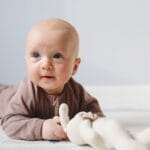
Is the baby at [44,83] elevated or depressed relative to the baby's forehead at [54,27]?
depressed

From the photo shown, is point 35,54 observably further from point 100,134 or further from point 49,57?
point 100,134

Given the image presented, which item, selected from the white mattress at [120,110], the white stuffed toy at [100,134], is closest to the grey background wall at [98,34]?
the white mattress at [120,110]

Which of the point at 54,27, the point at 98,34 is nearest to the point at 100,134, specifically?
the point at 54,27

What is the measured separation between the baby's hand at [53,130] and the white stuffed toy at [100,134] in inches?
0.5

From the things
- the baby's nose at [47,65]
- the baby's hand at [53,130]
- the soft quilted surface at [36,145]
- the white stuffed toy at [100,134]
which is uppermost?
the baby's nose at [47,65]

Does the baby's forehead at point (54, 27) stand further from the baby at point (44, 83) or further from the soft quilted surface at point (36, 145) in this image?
the soft quilted surface at point (36, 145)

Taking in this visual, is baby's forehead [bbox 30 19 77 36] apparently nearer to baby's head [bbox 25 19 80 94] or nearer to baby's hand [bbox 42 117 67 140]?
baby's head [bbox 25 19 80 94]

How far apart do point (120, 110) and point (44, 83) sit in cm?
46

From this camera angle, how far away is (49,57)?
2.61 feet

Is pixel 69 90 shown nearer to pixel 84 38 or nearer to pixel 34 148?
pixel 34 148

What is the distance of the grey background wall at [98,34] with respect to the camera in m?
1.52

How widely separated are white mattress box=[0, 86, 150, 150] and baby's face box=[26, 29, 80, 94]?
114 millimetres

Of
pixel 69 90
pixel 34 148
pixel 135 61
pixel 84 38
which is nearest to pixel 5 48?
pixel 84 38

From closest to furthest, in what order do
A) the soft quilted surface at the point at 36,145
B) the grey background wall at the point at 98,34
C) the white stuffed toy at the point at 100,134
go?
the white stuffed toy at the point at 100,134, the soft quilted surface at the point at 36,145, the grey background wall at the point at 98,34
